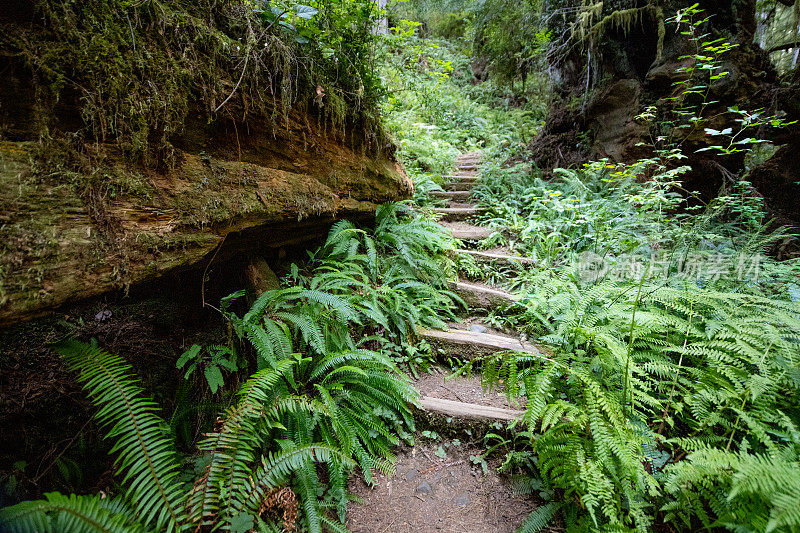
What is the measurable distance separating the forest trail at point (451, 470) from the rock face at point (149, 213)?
2119 mm

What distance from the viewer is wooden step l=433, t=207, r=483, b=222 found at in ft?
20.9

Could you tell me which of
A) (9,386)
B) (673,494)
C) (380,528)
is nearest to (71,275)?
(9,386)

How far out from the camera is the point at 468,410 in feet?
9.41

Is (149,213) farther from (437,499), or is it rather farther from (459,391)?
(459,391)

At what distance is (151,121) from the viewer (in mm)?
1912

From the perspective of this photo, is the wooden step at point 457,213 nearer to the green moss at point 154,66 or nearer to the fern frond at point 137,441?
the green moss at point 154,66

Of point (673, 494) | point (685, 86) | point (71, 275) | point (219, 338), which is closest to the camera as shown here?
point (71, 275)

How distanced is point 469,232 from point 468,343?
2.75m

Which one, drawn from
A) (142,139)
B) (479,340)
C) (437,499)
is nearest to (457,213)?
(479,340)

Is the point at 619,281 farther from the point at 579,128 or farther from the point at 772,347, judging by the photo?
the point at 579,128

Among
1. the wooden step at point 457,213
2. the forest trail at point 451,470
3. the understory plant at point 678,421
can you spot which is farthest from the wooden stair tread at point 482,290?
the wooden step at point 457,213

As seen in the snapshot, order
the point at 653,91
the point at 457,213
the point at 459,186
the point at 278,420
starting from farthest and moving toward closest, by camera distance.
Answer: the point at 459,186 → the point at 457,213 → the point at 653,91 → the point at 278,420

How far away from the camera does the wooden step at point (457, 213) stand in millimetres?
6371

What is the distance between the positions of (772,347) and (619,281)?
1.30 metres
